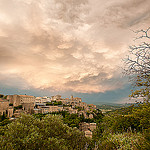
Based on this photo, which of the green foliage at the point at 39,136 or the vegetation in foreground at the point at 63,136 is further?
the green foliage at the point at 39,136

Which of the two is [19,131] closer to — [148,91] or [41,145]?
[41,145]

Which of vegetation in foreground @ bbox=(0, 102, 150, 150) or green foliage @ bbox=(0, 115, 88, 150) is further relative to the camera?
green foliage @ bbox=(0, 115, 88, 150)

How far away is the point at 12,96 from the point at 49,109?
28.3m

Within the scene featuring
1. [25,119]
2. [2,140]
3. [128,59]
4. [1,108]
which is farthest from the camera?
[1,108]

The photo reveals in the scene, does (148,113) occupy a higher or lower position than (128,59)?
lower

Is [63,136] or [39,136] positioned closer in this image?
[39,136]

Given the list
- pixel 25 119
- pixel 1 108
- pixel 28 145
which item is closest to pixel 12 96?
pixel 1 108

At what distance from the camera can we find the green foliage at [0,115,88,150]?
918cm

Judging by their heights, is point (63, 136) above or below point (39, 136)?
below

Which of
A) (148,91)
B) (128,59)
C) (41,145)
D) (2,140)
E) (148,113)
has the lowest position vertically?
(41,145)

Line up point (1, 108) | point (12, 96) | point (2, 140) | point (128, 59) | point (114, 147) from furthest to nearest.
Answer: point (12, 96)
point (1, 108)
point (2, 140)
point (114, 147)
point (128, 59)

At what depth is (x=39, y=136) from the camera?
10.2m

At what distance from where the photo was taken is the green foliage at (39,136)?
9.18 metres

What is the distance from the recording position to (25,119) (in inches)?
535
